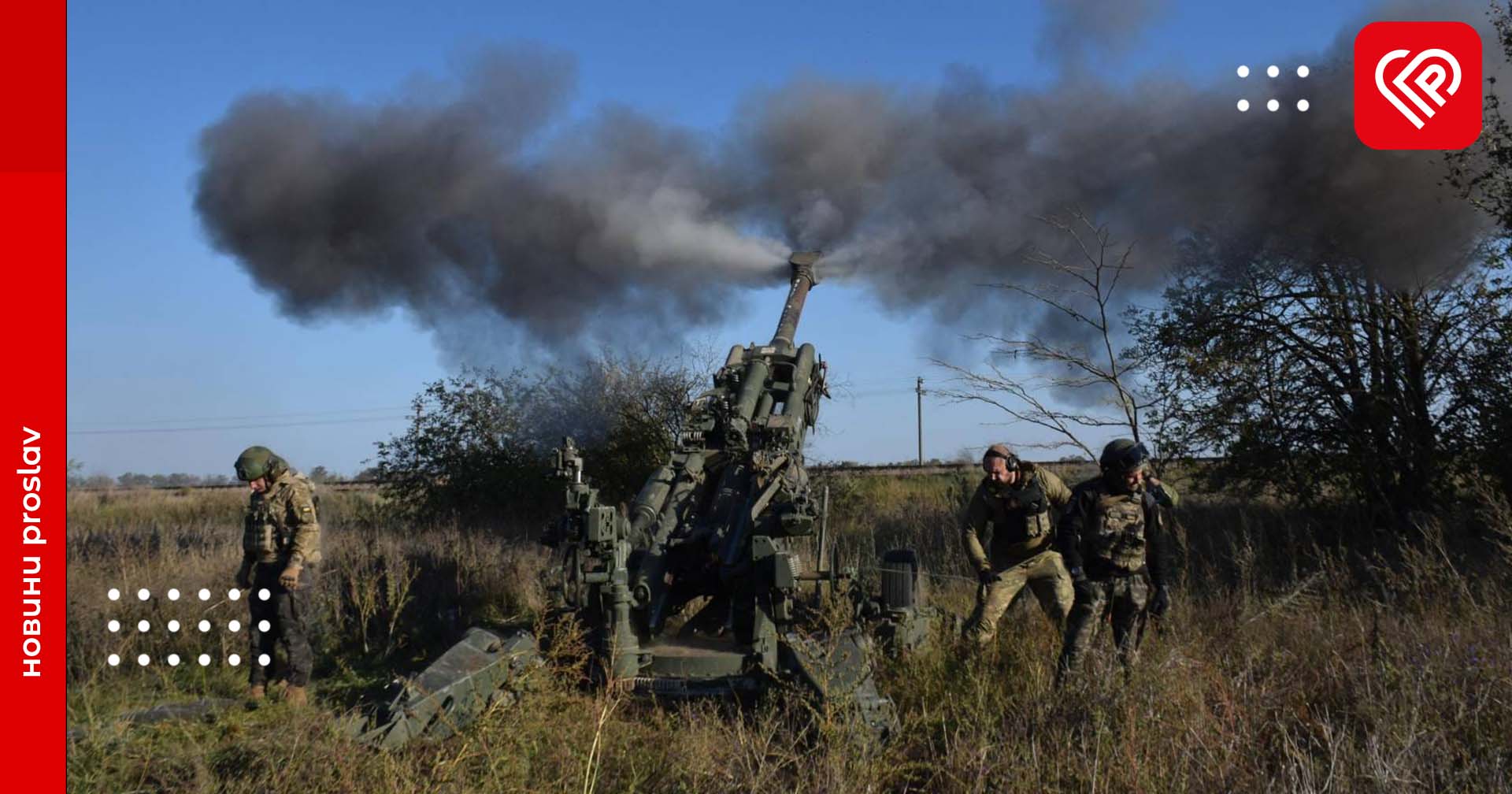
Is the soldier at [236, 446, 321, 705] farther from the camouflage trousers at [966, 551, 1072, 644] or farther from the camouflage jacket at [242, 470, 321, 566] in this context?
the camouflage trousers at [966, 551, 1072, 644]

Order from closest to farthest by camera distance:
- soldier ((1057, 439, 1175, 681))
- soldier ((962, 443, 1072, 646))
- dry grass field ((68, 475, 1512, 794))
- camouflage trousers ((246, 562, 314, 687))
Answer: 1. dry grass field ((68, 475, 1512, 794))
2. soldier ((1057, 439, 1175, 681))
3. soldier ((962, 443, 1072, 646))
4. camouflage trousers ((246, 562, 314, 687))

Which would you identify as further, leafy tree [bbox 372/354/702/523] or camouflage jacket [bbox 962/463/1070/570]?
leafy tree [bbox 372/354/702/523]

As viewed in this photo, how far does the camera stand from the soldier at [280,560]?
737cm

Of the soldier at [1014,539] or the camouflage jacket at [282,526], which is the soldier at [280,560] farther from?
the soldier at [1014,539]

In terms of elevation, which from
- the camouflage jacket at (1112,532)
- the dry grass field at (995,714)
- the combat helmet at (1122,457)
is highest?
the combat helmet at (1122,457)

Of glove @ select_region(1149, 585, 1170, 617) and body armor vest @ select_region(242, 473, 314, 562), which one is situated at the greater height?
body armor vest @ select_region(242, 473, 314, 562)

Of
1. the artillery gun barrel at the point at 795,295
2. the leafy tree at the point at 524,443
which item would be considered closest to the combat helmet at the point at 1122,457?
the artillery gun barrel at the point at 795,295

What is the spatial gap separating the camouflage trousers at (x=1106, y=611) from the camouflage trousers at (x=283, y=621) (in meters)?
4.94

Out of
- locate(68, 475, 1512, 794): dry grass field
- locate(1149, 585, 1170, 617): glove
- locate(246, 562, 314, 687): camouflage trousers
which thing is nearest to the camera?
locate(68, 475, 1512, 794): dry grass field

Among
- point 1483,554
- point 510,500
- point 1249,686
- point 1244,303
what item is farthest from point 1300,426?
point 510,500

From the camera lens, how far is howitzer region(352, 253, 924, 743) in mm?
6039

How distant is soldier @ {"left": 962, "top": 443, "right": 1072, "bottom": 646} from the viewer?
679 cm

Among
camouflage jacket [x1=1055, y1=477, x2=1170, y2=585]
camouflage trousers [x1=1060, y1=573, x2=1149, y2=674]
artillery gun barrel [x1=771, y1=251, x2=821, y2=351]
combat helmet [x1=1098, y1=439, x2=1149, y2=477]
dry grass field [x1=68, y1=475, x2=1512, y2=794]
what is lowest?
dry grass field [x1=68, y1=475, x2=1512, y2=794]

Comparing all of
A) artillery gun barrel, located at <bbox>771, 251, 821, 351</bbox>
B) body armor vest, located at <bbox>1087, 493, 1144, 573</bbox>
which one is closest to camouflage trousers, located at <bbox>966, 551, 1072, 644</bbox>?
body armor vest, located at <bbox>1087, 493, 1144, 573</bbox>
